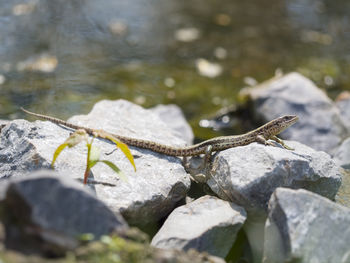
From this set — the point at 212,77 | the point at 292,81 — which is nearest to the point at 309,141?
the point at 292,81

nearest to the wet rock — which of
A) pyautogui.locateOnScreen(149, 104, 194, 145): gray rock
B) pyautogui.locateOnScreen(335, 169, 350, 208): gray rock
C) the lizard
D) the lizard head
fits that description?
the lizard

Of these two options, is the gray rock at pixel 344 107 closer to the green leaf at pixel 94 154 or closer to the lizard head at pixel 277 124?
the lizard head at pixel 277 124

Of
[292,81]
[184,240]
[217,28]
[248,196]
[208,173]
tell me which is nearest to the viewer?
[184,240]

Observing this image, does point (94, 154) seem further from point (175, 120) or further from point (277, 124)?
point (175, 120)

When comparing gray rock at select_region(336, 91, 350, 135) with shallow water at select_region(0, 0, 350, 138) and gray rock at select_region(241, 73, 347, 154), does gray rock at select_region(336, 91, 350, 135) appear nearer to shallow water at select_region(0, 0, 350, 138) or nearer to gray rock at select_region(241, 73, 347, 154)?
gray rock at select_region(241, 73, 347, 154)

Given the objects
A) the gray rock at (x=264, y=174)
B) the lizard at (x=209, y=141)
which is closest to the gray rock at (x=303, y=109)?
the lizard at (x=209, y=141)

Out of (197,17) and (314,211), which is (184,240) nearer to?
(314,211)
